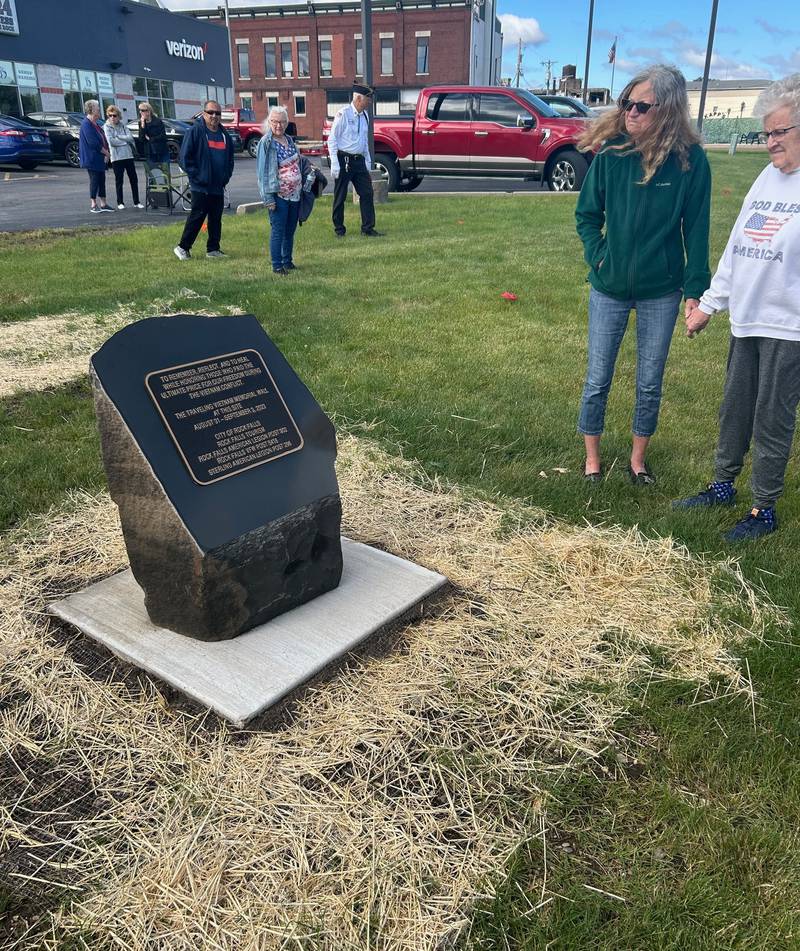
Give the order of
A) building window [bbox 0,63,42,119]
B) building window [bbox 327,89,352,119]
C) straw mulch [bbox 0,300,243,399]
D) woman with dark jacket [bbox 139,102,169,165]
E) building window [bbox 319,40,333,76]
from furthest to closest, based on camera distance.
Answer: building window [bbox 319,40,333,76]
building window [bbox 327,89,352,119]
building window [bbox 0,63,42,119]
woman with dark jacket [bbox 139,102,169,165]
straw mulch [bbox 0,300,243,399]

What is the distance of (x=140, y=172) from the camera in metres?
24.6

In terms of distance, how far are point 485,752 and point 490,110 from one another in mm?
16606

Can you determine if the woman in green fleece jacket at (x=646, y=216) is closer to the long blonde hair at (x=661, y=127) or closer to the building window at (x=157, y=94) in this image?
the long blonde hair at (x=661, y=127)

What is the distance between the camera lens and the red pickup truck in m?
16.2

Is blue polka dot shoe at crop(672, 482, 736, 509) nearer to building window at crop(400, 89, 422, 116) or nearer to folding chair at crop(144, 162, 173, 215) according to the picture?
folding chair at crop(144, 162, 173, 215)

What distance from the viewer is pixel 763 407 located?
359 centimetres

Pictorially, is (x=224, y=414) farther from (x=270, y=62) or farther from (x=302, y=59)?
(x=270, y=62)

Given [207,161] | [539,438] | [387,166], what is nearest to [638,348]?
[539,438]

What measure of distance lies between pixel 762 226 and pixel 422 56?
59330 mm

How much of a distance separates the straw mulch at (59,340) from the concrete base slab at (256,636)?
313 centimetres

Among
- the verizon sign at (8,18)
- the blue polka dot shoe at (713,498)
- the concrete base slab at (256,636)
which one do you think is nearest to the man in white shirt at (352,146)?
the blue polka dot shoe at (713,498)

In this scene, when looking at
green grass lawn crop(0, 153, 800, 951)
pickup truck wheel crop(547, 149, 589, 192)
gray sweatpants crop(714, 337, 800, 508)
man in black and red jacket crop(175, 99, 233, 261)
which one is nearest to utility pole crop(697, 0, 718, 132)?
pickup truck wheel crop(547, 149, 589, 192)

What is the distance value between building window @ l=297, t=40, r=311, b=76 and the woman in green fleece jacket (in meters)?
61.1

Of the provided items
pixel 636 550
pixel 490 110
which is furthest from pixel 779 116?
pixel 490 110
